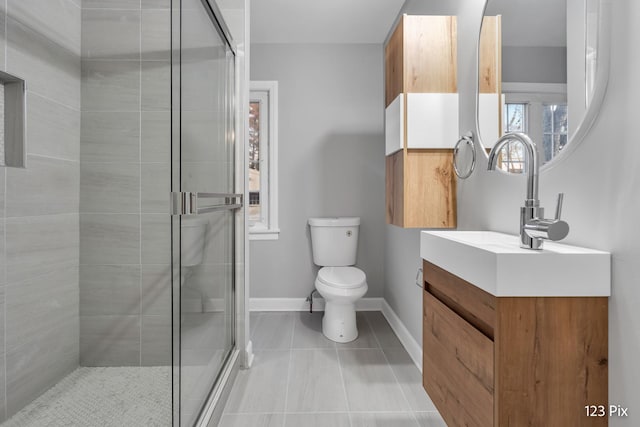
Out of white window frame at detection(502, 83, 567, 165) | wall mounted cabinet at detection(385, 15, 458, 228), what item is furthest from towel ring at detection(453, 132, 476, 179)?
white window frame at detection(502, 83, 567, 165)

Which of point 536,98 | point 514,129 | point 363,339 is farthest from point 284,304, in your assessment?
point 536,98

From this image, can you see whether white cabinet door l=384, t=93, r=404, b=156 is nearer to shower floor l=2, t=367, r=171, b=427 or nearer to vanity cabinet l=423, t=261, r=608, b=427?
A: vanity cabinet l=423, t=261, r=608, b=427

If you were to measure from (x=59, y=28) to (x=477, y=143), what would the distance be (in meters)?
1.96

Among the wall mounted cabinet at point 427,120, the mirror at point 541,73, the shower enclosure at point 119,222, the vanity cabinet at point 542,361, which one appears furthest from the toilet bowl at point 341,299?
the vanity cabinet at point 542,361

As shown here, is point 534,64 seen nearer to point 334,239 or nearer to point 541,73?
point 541,73

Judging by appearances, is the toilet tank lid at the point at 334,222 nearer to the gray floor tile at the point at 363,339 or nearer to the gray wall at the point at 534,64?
the gray floor tile at the point at 363,339

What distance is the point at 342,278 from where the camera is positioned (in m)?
2.28

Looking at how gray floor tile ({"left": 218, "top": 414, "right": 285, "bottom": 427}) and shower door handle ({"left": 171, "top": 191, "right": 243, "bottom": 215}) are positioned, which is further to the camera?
gray floor tile ({"left": 218, "top": 414, "right": 285, "bottom": 427})

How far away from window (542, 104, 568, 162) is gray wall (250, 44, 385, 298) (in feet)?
6.27

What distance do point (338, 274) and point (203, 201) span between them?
1300 millimetres

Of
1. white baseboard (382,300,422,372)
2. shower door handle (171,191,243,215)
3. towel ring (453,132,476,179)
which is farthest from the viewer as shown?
white baseboard (382,300,422,372)

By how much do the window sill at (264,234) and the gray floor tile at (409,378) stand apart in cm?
130

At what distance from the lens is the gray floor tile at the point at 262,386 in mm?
1565

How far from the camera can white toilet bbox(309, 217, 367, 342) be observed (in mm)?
2207
